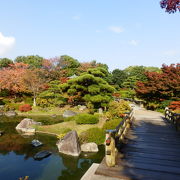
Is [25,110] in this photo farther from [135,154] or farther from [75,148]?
[135,154]

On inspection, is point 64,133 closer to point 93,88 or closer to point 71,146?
point 71,146

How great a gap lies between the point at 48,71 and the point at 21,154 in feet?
84.4

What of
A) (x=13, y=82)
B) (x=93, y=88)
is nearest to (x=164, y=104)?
(x=93, y=88)

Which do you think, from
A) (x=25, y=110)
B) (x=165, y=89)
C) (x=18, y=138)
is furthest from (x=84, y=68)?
(x=18, y=138)

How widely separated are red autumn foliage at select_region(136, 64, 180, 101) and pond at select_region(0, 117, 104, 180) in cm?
1197

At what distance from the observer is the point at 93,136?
39.3 ft

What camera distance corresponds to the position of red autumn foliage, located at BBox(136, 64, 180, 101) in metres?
18.8

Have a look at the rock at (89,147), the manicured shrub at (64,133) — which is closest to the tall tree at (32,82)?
the manicured shrub at (64,133)

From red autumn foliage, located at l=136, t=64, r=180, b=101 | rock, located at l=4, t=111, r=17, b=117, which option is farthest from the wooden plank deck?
rock, located at l=4, t=111, r=17, b=117

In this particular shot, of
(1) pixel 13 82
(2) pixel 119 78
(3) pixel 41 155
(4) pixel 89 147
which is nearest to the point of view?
(3) pixel 41 155

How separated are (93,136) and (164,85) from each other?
12076 millimetres

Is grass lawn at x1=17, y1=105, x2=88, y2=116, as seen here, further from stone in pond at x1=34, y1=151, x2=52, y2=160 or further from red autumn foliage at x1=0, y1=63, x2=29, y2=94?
stone in pond at x1=34, y1=151, x2=52, y2=160

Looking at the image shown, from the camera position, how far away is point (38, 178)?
7.52 m

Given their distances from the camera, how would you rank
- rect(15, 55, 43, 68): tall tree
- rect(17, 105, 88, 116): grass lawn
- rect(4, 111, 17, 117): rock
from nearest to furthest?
1. rect(4, 111, 17, 117): rock
2. rect(17, 105, 88, 116): grass lawn
3. rect(15, 55, 43, 68): tall tree
